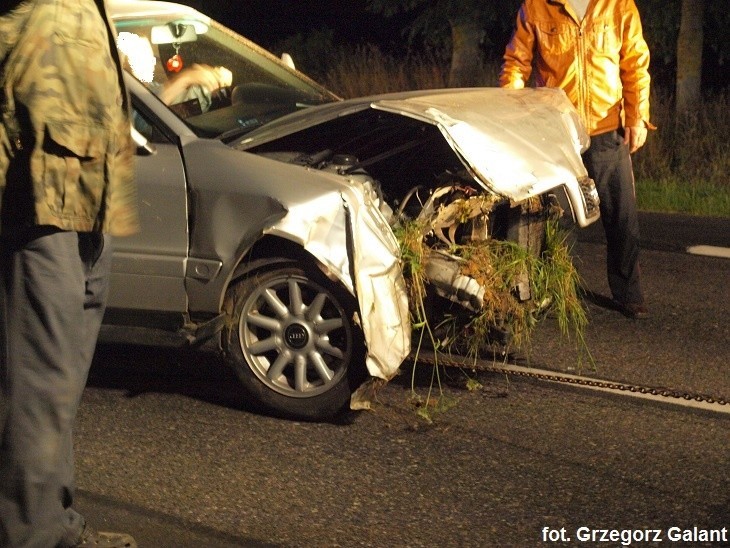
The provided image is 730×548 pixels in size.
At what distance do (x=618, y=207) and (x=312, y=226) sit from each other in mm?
2685

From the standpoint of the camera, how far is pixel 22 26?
3.55 metres

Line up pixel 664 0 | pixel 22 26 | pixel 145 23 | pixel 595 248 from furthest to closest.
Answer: pixel 664 0 < pixel 595 248 < pixel 145 23 < pixel 22 26

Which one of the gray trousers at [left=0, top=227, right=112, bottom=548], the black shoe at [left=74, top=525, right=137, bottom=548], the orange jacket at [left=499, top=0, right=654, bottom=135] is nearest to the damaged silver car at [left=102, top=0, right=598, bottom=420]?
the orange jacket at [left=499, top=0, right=654, bottom=135]

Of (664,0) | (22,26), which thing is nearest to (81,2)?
(22,26)

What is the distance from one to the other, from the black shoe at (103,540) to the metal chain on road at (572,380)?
1.93m

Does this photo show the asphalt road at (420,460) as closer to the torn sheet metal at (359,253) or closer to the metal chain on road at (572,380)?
the metal chain on road at (572,380)

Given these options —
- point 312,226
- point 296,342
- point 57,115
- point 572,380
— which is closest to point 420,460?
point 296,342

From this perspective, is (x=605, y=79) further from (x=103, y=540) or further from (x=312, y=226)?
(x=103, y=540)

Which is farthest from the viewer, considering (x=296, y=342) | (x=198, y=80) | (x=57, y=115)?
(x=198, y=80)

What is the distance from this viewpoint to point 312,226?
5.27 metres

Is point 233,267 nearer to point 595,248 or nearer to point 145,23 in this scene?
point 145,23

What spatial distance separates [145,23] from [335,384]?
2.30 metres

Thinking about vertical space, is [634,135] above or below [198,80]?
below

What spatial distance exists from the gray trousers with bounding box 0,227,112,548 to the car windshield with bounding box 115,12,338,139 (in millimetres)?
2314
